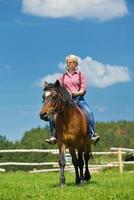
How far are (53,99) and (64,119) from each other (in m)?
0.70

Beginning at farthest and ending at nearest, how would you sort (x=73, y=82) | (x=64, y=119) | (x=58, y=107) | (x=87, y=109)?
(x=87, y=109) → (x=73, y=82) → (x=64, y=119) → (x=58, y=107)

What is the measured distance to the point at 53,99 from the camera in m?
11.4

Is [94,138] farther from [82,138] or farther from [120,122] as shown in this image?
[120,122]

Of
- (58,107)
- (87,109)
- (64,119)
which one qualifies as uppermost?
(87,109)

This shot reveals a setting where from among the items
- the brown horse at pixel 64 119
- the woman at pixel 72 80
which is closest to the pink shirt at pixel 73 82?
the woman at pixel 72 80

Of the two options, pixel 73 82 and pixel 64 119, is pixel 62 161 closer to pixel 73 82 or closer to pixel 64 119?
pixel 64 119


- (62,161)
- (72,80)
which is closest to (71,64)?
(72,80)

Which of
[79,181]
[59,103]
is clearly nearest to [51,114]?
[59,103]

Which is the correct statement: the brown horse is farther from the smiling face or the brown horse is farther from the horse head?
the smiling face

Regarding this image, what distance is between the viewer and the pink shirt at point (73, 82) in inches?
480

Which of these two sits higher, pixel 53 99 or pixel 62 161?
pixel 53 99

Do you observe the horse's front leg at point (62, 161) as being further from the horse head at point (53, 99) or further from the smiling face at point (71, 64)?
the smiling face at point (71, 64)

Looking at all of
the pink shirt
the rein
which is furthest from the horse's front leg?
the pink shirt

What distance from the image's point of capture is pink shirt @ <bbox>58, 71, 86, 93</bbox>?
12.2 m
